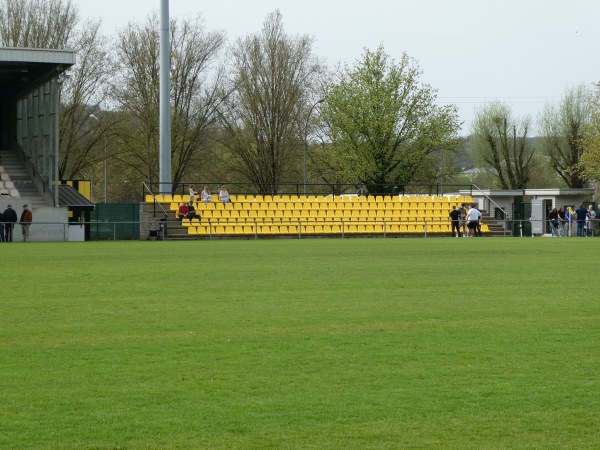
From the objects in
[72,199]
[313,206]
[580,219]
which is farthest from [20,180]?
[580,219]

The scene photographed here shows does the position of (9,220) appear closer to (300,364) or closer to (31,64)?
(31,64)

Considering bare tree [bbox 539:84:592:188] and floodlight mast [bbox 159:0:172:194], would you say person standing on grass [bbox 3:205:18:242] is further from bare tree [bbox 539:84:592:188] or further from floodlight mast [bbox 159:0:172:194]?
bare tree [bbox 539:84:592:188]

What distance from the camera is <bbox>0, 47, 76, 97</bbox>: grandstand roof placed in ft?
145

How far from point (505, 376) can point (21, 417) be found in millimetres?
3822

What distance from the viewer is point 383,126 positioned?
68.3m

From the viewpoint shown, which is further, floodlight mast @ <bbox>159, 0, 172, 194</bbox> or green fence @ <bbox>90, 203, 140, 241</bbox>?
green fence @ <bbox>90, 203, 140, 241</bbox>

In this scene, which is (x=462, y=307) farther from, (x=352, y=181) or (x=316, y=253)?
(x=352, y=181)

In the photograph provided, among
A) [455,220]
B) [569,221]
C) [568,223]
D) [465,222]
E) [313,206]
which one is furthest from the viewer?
[568,223]

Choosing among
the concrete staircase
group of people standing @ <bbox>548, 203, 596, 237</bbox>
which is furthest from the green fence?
group of people standing @ <bbox>548, 203, 596, 237</bbox>

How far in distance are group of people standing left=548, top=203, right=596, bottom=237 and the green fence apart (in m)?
20.2

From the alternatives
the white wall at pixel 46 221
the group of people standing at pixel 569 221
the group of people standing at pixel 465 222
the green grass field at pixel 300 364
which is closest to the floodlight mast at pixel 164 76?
the white wall at pixel 46 221

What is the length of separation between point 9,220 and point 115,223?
18.9ft

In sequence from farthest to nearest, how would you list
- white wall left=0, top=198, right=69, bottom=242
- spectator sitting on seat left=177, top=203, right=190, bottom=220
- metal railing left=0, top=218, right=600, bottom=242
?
spectator sitting on seat left=177, top=203, right=190, bottom=220 → metal railing left=0, top=218, right=600, bottom=242 → white wall left=0, top=198, right=69, bottom=242

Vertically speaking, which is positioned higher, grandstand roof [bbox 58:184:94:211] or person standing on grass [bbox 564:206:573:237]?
grandstand roof [bbox 58:184:94:211]
